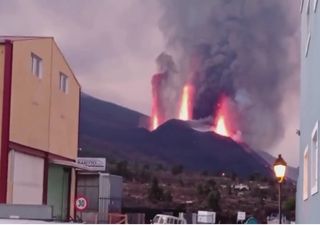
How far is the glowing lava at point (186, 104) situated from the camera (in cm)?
2609

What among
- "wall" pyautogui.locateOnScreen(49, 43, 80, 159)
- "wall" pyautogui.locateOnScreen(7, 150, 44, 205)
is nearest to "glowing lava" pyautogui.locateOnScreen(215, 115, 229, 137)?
"wall" pyautogui.locateOnScreen(49, 43, 80, 159)

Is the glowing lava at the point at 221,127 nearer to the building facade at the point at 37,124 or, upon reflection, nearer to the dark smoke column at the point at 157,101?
the dark smoke column at the point at 157,101

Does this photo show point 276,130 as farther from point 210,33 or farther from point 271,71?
point 210,33

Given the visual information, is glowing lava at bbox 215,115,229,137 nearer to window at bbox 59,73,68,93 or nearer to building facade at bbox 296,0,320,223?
window at bbox 59,73,68,93

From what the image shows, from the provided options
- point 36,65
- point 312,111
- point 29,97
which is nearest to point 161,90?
point 36,65

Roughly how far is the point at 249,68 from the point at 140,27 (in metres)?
3.94

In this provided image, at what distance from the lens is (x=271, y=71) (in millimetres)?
26312

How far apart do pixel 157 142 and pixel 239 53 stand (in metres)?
4.08

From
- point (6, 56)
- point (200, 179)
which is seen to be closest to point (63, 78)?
point (6, 56)

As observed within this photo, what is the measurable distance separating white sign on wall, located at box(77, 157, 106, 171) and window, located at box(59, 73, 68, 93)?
2.84 m

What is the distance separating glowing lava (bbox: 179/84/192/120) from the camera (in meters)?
26.1

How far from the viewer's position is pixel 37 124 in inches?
712

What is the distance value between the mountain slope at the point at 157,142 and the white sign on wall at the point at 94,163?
1.01 meters

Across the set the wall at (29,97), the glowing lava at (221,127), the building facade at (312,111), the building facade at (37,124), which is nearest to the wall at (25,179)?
the building facade at (37,124)
